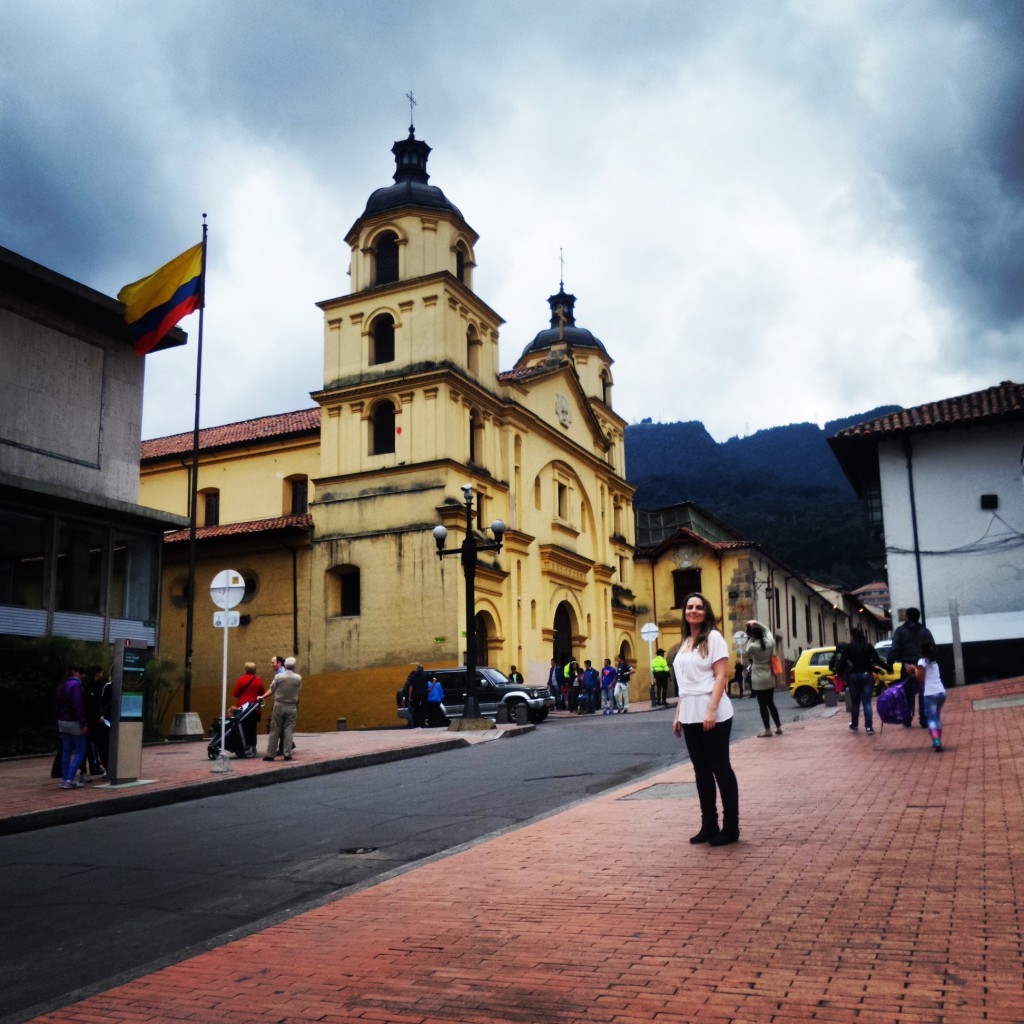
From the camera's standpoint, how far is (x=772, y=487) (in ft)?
423

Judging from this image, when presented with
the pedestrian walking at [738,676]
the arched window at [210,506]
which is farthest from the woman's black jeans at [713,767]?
the arched window at [210,506]

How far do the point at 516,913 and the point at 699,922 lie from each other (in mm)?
1058

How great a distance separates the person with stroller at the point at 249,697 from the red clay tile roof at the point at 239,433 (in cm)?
2191

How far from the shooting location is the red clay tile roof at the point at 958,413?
94.7 ft

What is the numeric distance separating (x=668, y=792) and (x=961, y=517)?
22753 millimetres

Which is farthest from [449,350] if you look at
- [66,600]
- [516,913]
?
[516,913]

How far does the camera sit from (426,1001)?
4.35m

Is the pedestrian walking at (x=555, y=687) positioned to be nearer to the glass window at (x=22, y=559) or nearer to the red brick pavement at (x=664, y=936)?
the glass window at (x=22, y=559)

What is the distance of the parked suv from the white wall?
1126cm

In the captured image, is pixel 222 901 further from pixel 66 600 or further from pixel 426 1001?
pixel 66 600

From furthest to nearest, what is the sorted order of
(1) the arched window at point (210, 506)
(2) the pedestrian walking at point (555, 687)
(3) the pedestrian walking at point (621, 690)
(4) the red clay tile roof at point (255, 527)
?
(1) the arched window at point (210, 506) → (2) the pedestrian walking at point (555, 687) → (4) the red clay tile roof at point (255, 527) → (3) the pedestrian walking at point (621, 690)

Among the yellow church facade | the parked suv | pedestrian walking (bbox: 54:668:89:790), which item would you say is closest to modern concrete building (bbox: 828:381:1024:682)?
the parked suv

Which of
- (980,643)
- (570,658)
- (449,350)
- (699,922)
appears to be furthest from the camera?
(570,658)

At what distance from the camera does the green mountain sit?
95812 millimetres
